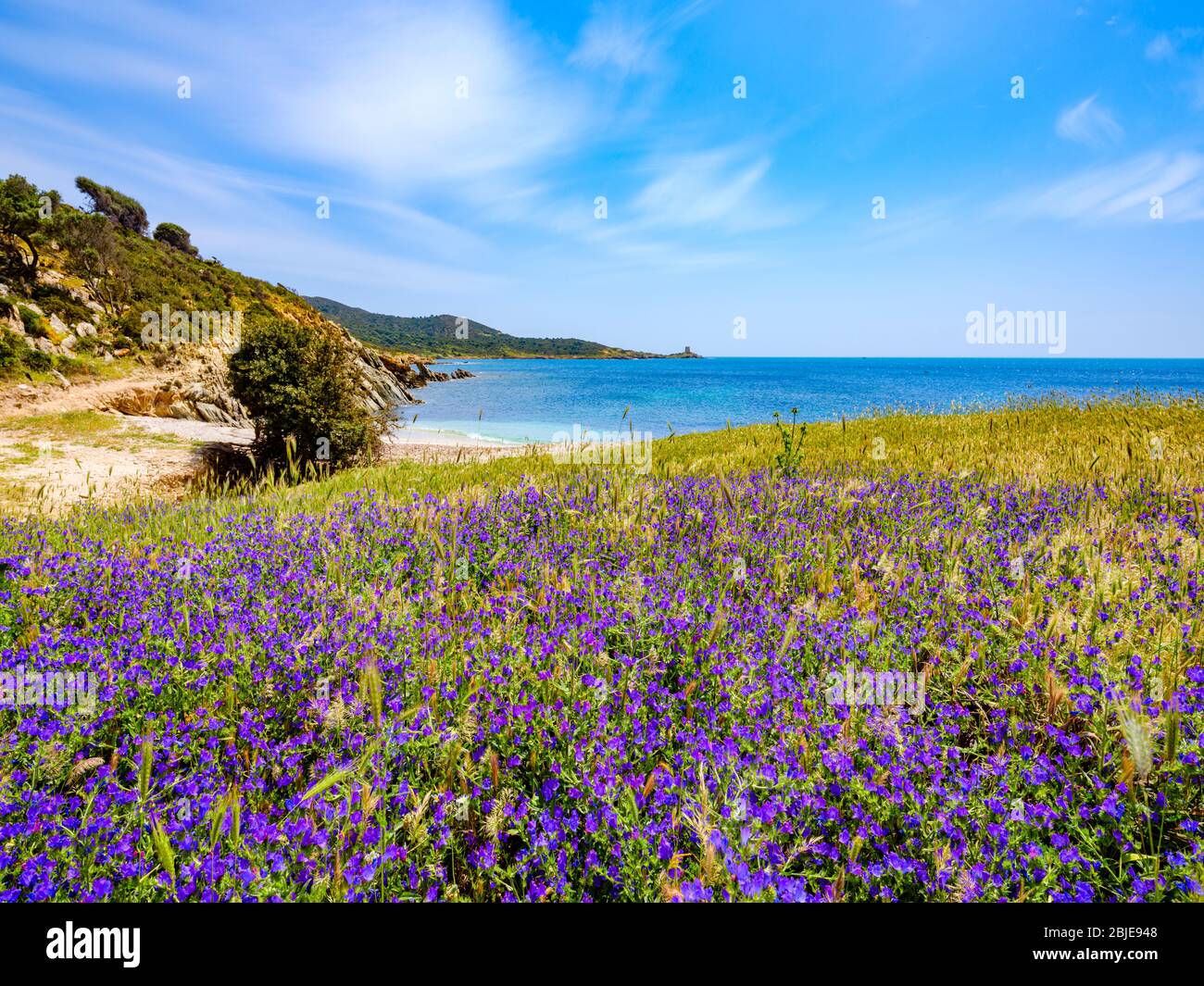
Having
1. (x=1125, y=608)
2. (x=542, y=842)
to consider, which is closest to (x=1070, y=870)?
(x=542, y=842)

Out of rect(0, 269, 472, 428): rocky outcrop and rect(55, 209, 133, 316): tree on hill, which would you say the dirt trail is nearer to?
rect(0, 269, 472, 428): rocky outcrop

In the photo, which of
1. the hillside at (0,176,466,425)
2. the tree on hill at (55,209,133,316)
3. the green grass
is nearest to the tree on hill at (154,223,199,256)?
the hillside at (0,176,466,425)

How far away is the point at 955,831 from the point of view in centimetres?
173

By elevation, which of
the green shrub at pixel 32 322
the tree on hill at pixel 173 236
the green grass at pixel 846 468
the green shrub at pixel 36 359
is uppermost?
the tree on hill at pixel 173 236

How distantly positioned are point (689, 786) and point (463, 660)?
1.19 metres

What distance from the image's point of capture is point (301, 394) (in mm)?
19359

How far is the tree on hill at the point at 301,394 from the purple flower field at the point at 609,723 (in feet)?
54.8

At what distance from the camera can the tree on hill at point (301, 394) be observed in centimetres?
1948

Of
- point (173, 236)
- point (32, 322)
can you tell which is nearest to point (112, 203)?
point (173, 236)

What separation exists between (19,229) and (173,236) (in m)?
40.2

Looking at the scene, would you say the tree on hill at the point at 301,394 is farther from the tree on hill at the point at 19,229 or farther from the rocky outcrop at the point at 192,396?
the tree on hill at the point at 19,229

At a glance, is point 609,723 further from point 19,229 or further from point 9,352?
point 19,229

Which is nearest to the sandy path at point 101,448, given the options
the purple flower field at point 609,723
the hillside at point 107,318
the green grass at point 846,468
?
the hillside at point 107,318
